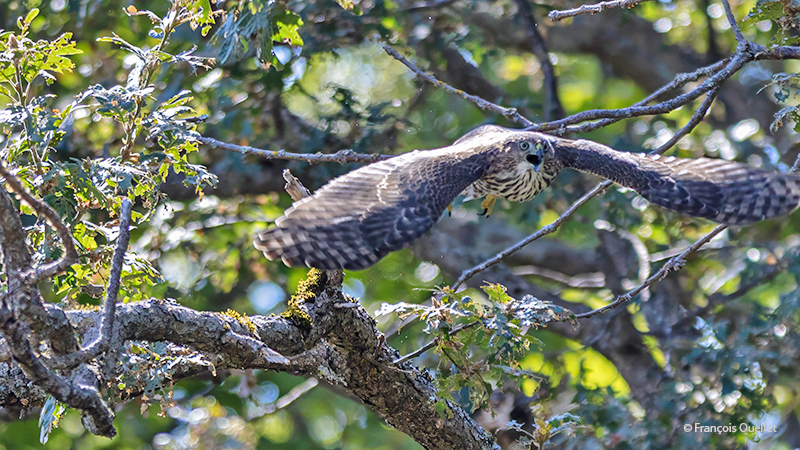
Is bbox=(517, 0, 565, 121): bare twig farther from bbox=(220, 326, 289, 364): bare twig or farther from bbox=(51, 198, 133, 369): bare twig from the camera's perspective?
bbox=(51, 198, 133, 369): bare twig

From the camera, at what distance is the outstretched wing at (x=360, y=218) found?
9.48ft

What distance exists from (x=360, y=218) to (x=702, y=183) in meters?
1.73

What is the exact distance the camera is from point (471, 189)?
424 cm

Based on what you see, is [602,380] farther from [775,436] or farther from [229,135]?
[229,135]

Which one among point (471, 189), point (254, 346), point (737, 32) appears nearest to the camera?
point (254, 346)

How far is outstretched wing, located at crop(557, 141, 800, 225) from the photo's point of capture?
3.40 metres

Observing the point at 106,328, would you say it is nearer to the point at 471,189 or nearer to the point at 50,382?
the point at 50,382

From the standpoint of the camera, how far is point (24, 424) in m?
6.71

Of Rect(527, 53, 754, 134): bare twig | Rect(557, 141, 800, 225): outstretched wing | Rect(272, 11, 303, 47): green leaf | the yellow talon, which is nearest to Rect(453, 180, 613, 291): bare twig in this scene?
Rect(557, 141, 800, 225): outstretched wing

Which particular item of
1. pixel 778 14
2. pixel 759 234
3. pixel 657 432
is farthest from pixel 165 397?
pixel 759 234

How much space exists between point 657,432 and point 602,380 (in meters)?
3.43

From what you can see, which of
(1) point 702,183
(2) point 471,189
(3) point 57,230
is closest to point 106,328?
(3) point 57,230

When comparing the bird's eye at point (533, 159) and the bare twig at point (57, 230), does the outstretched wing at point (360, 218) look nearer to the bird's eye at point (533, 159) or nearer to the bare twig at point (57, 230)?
the bird's eye at point (533, 159)

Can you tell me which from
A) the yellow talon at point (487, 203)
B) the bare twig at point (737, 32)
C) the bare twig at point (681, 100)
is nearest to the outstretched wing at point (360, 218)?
the bare twig at point (681, 100)
